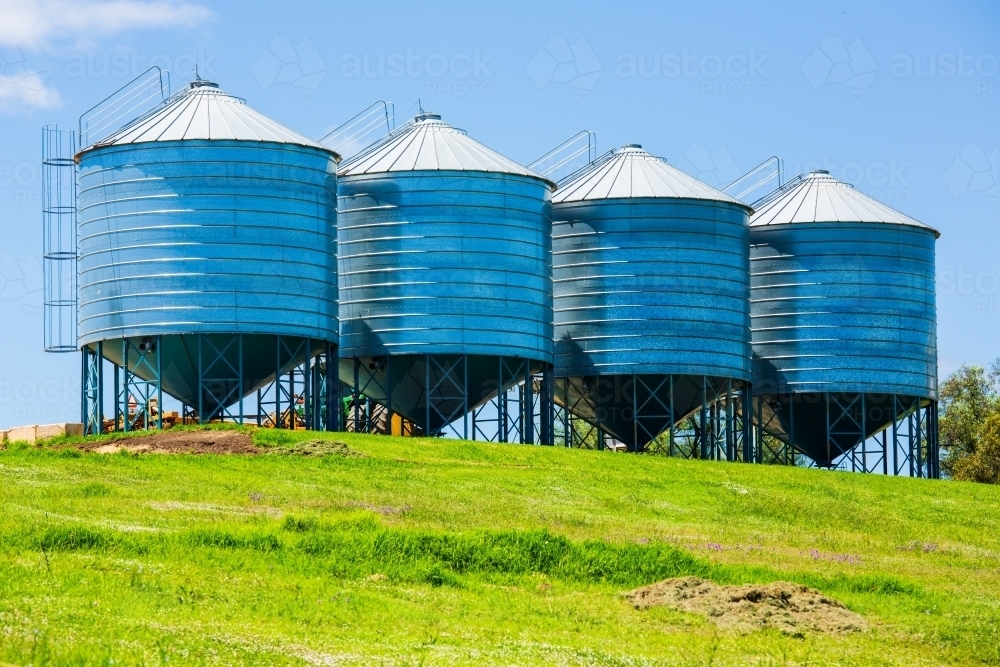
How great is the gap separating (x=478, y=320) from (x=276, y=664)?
46.8 meters

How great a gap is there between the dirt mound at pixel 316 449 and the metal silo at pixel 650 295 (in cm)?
1936

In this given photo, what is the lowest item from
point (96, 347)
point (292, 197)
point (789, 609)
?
point (789, 609)

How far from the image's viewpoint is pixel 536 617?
32625 mm

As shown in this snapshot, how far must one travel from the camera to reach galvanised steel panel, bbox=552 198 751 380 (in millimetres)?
76750

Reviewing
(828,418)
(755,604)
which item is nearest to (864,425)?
(828,418)

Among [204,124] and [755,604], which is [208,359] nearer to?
[204,124]

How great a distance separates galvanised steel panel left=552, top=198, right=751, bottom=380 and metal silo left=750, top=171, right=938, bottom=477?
4780mm

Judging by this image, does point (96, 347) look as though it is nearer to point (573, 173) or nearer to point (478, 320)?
point (478, 320)

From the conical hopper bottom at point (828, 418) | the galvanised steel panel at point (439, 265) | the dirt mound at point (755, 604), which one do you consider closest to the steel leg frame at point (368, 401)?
the galvanised steel panel at point (439, 265)

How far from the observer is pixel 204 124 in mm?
69500

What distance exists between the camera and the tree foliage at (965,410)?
106m

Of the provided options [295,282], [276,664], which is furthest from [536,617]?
[295,282]

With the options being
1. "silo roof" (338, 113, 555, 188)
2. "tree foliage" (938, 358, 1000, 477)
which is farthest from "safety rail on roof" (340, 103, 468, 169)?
"tree foliage" (938, 358, 1000, 477)

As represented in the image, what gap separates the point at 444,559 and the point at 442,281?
113ft
